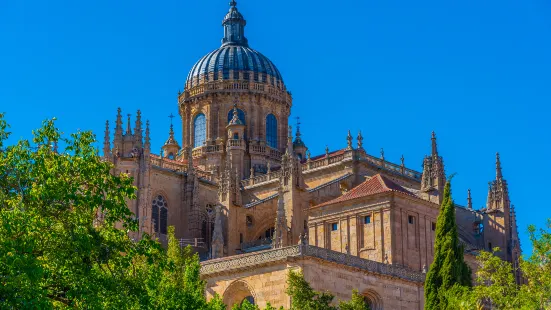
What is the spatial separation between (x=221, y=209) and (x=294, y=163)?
5.09 m

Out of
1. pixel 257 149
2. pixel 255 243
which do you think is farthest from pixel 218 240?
pixel 257 149

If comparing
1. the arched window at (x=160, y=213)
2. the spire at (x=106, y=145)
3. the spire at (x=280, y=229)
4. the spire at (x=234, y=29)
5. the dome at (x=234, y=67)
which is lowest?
the spire at (x=280, y=229)

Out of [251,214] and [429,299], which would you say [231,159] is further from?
[429,299]

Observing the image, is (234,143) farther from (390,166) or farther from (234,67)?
(390,166)

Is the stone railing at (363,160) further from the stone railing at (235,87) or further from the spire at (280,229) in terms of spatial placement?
the spire at (280,229)

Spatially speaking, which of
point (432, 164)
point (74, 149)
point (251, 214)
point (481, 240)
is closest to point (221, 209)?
point (251, 214)

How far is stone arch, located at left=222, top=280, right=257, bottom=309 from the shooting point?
48.0 meters

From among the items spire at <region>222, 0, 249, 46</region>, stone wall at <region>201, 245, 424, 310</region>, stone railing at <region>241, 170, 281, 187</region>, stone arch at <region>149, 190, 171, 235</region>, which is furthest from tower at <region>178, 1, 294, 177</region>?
stone wall at <region>201, 245, 424, 310</region>

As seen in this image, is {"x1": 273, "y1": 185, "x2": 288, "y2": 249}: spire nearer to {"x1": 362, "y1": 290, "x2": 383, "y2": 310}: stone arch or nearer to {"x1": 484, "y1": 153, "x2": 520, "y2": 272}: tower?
{"x1": 362, "y1": 290, "x2": 383, "y2": 310}: stone arch

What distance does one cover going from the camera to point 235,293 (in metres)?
48.2

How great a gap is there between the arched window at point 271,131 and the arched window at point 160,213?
12977 mm

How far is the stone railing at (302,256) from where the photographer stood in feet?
153

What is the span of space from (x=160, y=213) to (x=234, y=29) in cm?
1985

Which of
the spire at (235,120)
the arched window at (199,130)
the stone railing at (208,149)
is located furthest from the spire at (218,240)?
the arched window at (199,130)
